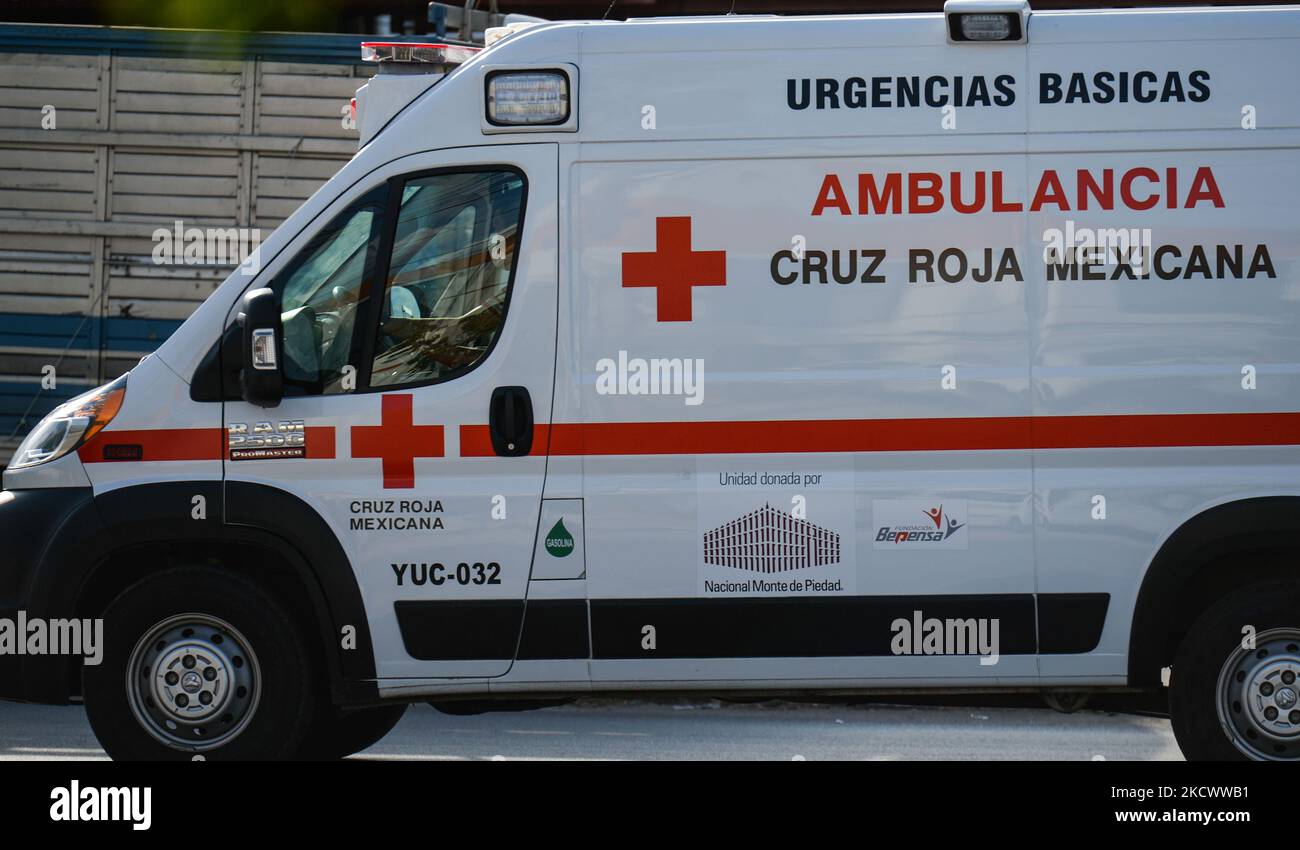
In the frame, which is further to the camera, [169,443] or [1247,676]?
[169,443]

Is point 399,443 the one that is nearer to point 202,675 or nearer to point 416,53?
point 202,675

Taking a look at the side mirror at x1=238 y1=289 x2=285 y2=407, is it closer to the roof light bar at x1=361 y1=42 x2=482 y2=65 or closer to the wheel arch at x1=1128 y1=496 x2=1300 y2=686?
the roof light bar at x1=361 y1=42 x2=482 y2=65

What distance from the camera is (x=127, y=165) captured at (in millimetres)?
11336

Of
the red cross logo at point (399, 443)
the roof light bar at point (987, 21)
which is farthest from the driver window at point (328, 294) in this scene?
the roof light bar at point (987, 21)

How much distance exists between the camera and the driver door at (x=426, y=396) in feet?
17.6

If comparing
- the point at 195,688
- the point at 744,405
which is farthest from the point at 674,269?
the point at 195,688

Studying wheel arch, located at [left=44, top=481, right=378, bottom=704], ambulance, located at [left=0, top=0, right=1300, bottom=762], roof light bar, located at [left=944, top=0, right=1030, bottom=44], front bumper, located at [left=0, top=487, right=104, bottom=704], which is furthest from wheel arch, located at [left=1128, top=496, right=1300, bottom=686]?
front bumper, located at [left=0, top=487, right=104, bottom=704]

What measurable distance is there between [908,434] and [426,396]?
5.32 ft

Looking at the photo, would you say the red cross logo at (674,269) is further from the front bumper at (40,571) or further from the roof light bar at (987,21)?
the front bumper at (40,571)

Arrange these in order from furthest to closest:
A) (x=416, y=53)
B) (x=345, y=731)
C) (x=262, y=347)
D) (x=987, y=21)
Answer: (x=345, y=731)
(x=416, y=53)
(x=987, y=21)
(x=262, y=347)

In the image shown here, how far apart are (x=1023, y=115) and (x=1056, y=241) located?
17.5 inches

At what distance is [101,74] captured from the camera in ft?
36.8
